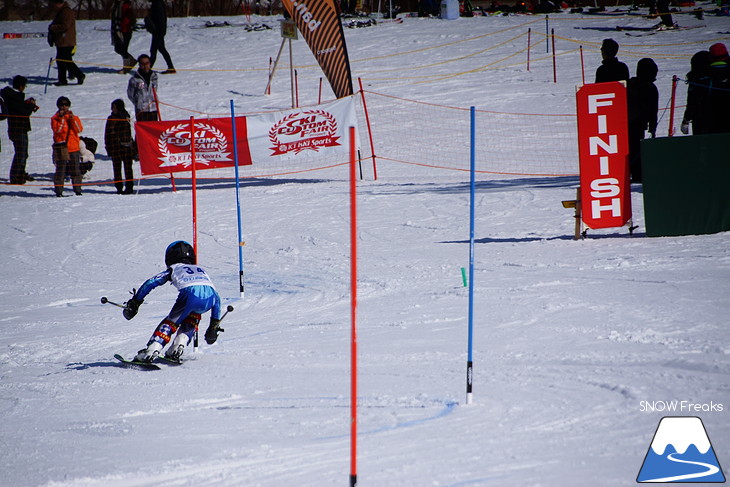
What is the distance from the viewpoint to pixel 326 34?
15.1 m

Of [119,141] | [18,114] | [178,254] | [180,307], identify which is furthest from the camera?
[18,114]

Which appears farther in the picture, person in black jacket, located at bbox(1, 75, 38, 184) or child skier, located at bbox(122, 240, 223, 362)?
person in black jacket, located at bbox(1, 75, 38, 184)

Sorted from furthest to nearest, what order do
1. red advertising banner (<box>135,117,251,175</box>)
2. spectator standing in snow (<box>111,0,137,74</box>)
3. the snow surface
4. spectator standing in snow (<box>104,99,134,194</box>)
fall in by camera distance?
spectator standing in snow (<box>111,0,137,74</box>) → spectator standing in snow (<box>104,99,134,194</box>) → red advertising banner (<box>135,117,251,175</box>) → the snow surface

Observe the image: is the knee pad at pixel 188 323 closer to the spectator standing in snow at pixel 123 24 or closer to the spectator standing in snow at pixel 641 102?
the spectator standing in snow at pixel 641 102

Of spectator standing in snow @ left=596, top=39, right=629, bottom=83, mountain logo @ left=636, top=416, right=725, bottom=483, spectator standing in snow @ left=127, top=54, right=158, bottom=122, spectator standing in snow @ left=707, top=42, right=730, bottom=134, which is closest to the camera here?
mountain logo @ left=636, top=416, right=725, bottom=483

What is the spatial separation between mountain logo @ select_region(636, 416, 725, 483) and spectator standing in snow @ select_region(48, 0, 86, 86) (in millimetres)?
19878

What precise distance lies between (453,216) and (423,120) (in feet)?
23.3

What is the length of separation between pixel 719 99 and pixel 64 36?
55.5ft

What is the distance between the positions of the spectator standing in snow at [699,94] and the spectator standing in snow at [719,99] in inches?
2.8

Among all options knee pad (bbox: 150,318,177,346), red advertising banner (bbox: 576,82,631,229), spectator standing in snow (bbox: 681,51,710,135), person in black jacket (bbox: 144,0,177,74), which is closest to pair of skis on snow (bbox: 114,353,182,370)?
knee pad (bbox: 150,318,177,346)

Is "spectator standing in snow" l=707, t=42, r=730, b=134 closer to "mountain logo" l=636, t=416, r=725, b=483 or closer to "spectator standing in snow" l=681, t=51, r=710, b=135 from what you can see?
"spectator standing in snow" l=681, t=51, r=710, b=135

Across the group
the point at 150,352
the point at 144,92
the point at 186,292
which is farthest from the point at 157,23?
the point at 150,352

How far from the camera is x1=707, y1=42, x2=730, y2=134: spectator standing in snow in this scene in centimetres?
1042

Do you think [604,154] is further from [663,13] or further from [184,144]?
[663,13]
